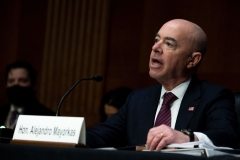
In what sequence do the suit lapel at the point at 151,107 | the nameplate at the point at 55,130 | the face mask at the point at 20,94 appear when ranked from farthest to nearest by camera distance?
the face mask at the point at 20,94 → the suit lapel at the point at 151,107 → the nameplate at the point at 55,130

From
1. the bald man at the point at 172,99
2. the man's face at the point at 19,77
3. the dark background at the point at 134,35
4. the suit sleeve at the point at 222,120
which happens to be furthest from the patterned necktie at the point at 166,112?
the man's face at the point at 19,77

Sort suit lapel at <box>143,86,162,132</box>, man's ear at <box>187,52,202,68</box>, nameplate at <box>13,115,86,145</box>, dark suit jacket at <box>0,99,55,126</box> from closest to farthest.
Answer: nameplate at <box>13,115,86,145</box>, suit lapel at <box>143,86,162,132</box>, man's ear at <box>187,52,202,68</box>, dark suit jacket at <box>0,99,55,126</box>

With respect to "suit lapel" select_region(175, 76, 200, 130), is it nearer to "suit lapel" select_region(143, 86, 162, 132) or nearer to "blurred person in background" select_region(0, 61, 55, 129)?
"suit lapel" select_region(143, 86, 162, 132)

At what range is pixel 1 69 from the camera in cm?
626

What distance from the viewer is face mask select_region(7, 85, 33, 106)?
17.0 ft

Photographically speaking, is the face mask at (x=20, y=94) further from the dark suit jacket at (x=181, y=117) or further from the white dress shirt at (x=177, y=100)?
the white dress shirt at (x=177, y=100)

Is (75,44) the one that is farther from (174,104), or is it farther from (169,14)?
(174,104)

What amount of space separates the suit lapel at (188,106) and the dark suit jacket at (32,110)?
2.06 meters

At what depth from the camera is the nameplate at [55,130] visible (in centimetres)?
223

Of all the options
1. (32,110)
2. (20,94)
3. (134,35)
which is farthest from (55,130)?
(134,35)

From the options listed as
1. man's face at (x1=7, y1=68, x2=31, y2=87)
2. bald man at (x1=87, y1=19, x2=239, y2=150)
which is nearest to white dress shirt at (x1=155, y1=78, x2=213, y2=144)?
bald man at (x1=87, y1=19, x2=239, y2=150)

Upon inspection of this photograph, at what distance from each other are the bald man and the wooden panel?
8.14 feet

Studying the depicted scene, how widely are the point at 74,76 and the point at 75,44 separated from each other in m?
0.35

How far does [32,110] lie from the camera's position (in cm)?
509
